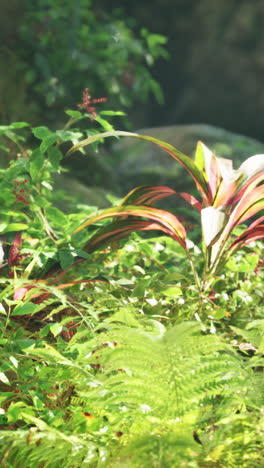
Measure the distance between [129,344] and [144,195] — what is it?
3.34 ft

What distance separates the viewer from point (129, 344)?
1.04 m

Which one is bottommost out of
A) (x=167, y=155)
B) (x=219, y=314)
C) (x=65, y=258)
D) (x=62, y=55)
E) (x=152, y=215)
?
(x=167, y=155)

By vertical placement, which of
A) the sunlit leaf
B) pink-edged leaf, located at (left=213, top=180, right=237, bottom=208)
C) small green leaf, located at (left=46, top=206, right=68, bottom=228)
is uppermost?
pink-edged leaf, located at (left=213, top=180, right=237, bottom=208)

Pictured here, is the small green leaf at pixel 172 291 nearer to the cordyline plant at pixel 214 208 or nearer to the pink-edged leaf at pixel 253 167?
the cordyline plant at pixel 214 208

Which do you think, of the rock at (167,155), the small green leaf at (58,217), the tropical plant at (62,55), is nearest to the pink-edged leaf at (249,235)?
the small green leaf at (58,217)

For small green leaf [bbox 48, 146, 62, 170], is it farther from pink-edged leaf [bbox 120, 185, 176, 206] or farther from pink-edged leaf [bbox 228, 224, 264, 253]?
pink-edged leaf [bbox 228, 224, 264, 253]

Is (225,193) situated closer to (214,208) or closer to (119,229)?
(214,208)

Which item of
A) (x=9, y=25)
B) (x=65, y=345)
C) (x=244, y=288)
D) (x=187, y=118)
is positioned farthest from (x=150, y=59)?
(x=65, y=345)

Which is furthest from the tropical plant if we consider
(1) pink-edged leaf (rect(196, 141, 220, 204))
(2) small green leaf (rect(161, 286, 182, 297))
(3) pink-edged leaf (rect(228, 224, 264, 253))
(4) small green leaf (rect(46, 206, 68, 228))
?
(2) small green leaf (rect(161, 286, 182, 297))

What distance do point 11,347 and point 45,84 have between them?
358 centimetres

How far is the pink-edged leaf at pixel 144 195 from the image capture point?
198 cm

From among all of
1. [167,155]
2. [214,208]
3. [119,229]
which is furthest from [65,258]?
[167,155]

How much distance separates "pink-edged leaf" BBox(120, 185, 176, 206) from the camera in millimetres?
1982

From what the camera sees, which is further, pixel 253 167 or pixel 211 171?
pixel 211 171
